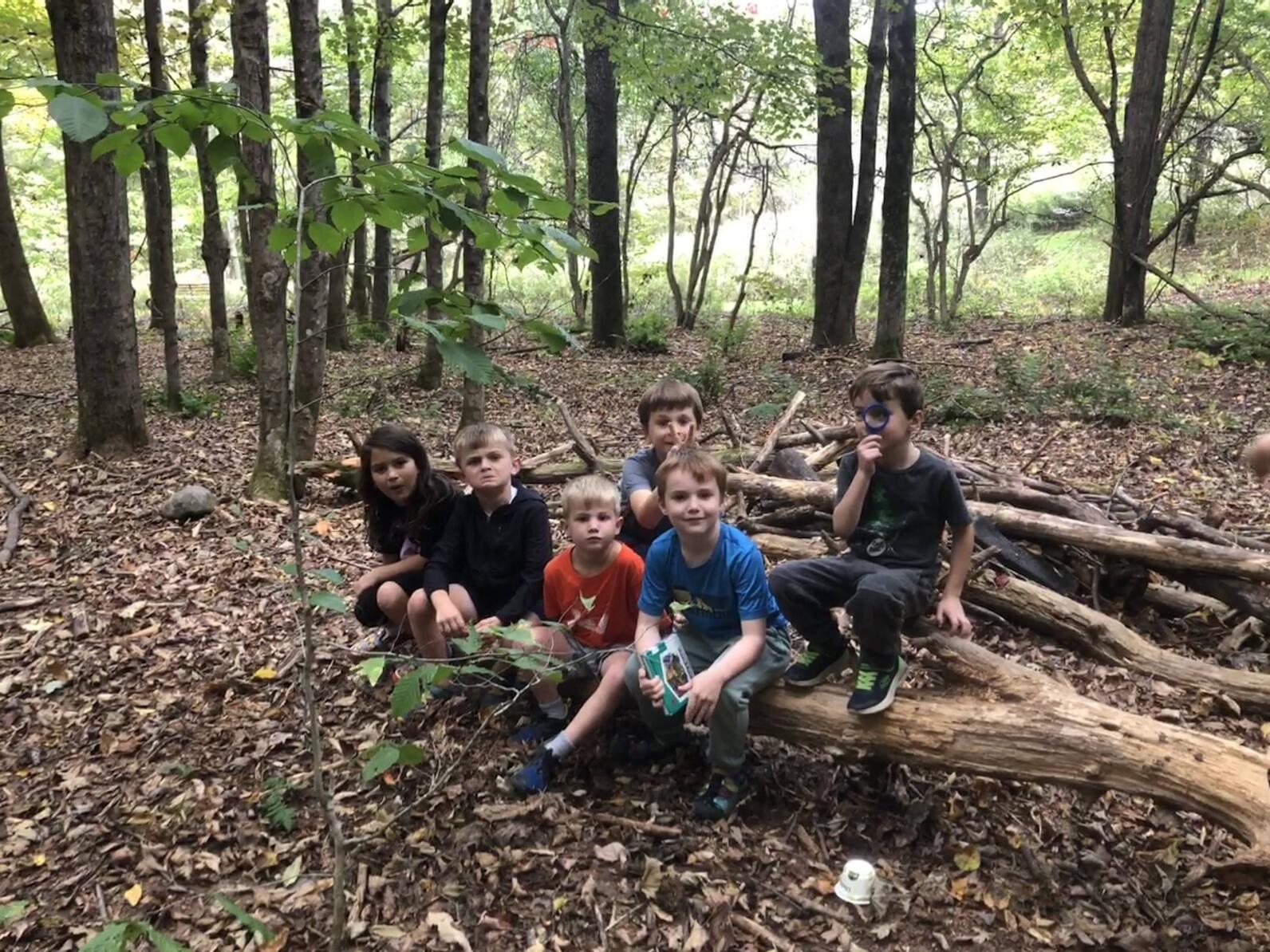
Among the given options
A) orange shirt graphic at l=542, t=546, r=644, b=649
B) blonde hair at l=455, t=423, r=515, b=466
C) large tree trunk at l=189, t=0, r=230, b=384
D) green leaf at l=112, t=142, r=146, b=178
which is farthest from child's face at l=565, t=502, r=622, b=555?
large tree trunk at l=189, t=0, r=230, b=384

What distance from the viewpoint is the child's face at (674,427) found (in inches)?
146

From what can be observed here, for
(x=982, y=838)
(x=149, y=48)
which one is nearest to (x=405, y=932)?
(x=982, y=838)

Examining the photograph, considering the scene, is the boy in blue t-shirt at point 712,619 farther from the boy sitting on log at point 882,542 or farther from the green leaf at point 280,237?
the green leaf at point 280,237

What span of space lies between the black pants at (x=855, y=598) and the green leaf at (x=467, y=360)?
1872mm

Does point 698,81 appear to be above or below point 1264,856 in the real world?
above

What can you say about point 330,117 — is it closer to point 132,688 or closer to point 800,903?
point 800,903

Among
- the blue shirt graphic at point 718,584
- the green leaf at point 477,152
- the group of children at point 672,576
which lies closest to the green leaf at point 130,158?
the green leaf at point 477,152

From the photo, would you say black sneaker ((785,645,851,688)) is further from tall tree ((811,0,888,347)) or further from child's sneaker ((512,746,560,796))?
tall tree ((811,0,888,347))

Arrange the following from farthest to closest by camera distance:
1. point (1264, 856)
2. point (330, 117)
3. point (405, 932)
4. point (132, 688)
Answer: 1. point (132, 688)
2. point (405, 932)
3. point (1264, 856)
4. point (330, 117)

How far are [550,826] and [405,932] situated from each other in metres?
0.63

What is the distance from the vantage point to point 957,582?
10.7ft

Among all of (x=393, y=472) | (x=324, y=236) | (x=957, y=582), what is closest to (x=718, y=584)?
(x=957, y=582)

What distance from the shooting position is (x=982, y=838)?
2.96 metres

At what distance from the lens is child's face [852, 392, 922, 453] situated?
313cm
